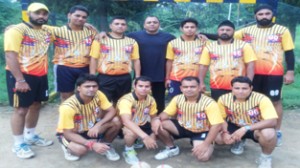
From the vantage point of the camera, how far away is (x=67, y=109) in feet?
13.2

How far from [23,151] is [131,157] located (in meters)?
1.34

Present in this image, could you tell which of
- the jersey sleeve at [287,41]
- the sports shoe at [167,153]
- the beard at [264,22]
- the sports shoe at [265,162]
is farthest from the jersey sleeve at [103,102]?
the jersey sleeve at [287,41]

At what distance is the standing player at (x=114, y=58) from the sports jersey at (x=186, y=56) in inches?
21.7

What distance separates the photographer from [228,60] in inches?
176

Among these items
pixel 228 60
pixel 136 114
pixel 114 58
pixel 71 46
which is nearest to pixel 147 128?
pixel 136 114

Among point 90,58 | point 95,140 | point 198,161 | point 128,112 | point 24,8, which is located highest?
point 24,8

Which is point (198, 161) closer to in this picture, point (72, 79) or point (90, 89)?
point (90, 89)

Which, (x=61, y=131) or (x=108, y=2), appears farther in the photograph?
(x=108, y=2)

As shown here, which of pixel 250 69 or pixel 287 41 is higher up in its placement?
pixel 287 41

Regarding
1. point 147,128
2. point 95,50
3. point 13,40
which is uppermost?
point 13,40

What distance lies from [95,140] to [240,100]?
5.87 ft

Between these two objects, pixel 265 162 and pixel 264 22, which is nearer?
pixel 265 162

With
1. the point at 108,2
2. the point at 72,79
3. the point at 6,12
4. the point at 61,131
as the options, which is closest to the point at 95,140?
the point at 61,131

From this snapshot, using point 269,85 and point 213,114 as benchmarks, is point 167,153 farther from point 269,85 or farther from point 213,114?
point 269,85
